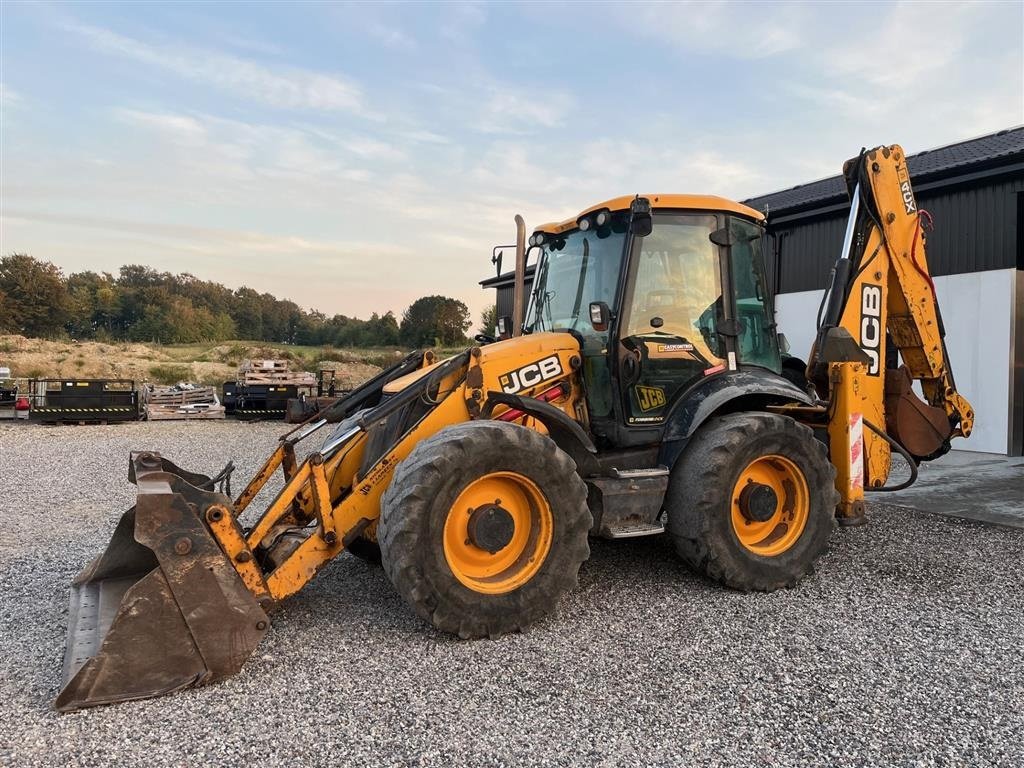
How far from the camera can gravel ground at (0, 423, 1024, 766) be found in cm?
295

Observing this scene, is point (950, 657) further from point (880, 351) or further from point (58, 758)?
point (58, 758)

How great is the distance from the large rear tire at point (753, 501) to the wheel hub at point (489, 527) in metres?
1.33

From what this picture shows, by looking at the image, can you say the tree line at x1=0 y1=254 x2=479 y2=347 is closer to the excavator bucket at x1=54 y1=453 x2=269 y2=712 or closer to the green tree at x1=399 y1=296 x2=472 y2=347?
the green tree at x1=399 y1=296 x2=472 y2=347

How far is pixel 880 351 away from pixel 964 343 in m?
7.37

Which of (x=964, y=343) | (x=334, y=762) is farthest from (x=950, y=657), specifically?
(x=964, y=343)

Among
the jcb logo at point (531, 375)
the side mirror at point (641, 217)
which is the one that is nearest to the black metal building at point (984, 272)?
the side mirror at point (641, 217)

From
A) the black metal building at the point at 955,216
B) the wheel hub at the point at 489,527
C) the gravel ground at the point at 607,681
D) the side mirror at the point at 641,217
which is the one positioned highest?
the black metal building at the point at 955,216

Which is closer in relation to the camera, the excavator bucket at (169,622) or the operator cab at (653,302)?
the excavator bucket at (169,622)

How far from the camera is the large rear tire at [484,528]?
3791 millimetres

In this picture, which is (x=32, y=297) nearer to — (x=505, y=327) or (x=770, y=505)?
(x=505, y=327)

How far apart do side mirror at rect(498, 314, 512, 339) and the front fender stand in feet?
5.88

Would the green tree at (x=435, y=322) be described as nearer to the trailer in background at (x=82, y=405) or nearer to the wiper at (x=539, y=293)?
the trailer in background at (x=82, y=405)

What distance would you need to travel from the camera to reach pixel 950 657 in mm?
3887

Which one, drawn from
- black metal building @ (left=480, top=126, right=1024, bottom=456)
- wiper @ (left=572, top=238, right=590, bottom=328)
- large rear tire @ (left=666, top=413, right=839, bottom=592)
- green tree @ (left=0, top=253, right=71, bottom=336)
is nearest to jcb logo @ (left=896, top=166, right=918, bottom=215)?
large rear tire @ (left=666, top=413, right=839, bottom=592)
